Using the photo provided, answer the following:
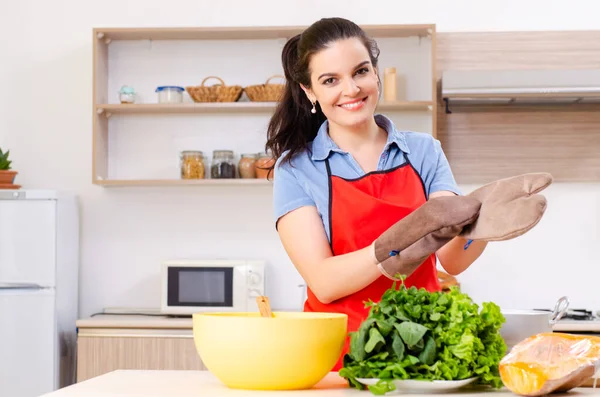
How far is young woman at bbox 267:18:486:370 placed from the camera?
1755mm

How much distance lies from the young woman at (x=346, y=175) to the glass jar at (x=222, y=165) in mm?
1908

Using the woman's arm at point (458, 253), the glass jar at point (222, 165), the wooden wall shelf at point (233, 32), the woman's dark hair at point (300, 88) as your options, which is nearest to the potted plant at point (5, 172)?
the wooden wall shelf at point (233, 32)

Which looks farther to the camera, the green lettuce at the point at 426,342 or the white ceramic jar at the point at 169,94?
the white ceramic jar at the point at 169,94

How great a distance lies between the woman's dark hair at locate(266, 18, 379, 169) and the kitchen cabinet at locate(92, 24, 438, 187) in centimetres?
194

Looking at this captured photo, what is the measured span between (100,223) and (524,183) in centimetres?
323

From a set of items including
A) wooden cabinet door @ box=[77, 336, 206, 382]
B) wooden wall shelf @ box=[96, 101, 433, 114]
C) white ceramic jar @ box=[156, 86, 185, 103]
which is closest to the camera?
wooden cabinet door @ box=[77, 336, 206, 382]

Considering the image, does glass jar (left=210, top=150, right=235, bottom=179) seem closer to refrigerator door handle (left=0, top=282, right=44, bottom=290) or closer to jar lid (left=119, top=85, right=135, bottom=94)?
jar lid (left=119, top=85, right=135, bottom=94)

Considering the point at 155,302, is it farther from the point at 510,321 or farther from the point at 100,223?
the point at 510,321

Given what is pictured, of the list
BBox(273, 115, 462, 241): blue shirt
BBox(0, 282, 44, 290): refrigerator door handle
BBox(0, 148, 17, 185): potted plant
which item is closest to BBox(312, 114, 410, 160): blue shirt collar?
BBox(273, 115, 462, 241): blue shirt

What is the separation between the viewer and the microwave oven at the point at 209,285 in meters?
3.73

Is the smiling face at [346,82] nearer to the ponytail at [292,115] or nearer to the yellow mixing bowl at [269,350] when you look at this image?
the ponytail at [292,115]

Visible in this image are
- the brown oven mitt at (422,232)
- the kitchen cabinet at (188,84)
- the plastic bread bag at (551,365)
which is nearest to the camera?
the plastic bread bag at (551,365)

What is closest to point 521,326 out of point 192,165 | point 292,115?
point 292,115

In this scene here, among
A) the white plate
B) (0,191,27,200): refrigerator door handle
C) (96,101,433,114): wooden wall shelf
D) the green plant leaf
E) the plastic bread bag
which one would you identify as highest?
(96,101,433,114): wooden wall shelf
